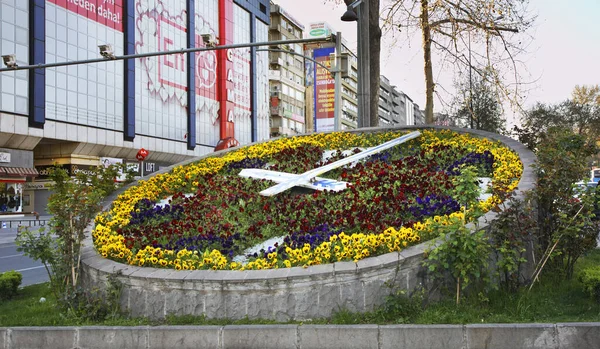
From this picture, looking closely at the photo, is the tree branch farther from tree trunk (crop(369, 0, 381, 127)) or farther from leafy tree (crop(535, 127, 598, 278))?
leafy tree (crop(535, 127, 598, 278))

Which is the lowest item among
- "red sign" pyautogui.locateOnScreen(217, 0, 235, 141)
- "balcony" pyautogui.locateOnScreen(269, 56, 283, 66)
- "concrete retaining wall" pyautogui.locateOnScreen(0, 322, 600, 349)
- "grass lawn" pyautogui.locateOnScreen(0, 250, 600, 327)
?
"concrete retaining wall" pyautogui.locateOnScreen(0, 322, 600, 349)

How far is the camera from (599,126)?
133 ft

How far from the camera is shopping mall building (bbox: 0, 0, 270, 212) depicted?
34906 mm

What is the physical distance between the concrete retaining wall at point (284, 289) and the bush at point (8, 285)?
275 cm

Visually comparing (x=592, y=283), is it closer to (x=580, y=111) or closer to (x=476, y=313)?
(x=476, y=313)

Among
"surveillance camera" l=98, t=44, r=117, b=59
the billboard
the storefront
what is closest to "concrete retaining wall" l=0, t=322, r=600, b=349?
"surveillance camera" l=98, t=44, r=117, b=59

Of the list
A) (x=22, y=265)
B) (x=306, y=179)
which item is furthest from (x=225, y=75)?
(x=306, y=179)

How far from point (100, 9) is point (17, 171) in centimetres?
1354

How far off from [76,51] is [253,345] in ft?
126

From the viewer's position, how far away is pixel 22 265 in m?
15.8

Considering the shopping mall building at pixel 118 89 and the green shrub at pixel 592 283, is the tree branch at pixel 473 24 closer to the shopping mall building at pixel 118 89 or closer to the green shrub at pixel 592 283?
the green shrub at pixel 592 283

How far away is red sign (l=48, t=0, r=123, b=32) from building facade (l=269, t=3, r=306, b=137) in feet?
94.1

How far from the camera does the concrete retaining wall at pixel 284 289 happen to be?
543cm

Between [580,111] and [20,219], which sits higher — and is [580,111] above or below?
above
